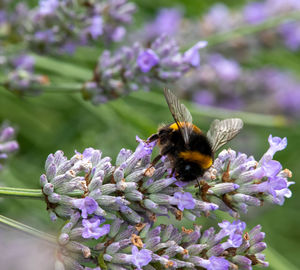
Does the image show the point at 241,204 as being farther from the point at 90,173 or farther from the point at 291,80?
the point at 291,80

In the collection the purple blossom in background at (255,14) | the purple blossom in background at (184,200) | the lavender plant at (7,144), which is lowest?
the purple blossom in background at (184,200)

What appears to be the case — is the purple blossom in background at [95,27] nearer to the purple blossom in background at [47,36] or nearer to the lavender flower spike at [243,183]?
the purple blossom in background at [47,36]

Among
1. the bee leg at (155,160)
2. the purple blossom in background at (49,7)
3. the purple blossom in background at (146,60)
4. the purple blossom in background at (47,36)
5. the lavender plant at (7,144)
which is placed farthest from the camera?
the purple blossom in background at (47,36)

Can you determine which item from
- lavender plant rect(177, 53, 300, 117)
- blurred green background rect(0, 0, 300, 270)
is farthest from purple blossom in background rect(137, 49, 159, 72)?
lavender plant rect(177, 53, 300, 117)

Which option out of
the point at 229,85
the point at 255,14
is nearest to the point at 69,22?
the point at 229,85

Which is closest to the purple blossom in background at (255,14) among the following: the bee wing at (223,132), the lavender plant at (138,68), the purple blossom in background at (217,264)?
the lavender plant at (138,68)

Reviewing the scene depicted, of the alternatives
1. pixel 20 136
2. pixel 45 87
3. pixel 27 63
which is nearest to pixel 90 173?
pixel 45 87

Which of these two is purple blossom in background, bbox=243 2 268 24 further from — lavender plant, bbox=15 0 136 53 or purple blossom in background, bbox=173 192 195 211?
purple blossom in background, bbox=173 192 195 211
